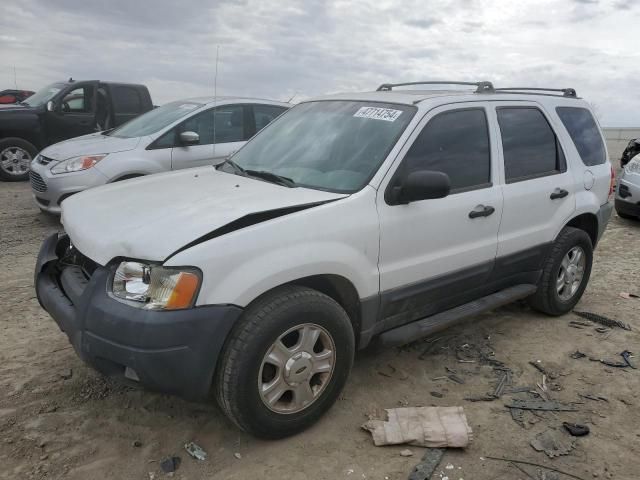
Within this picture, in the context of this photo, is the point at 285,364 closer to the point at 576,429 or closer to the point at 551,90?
the point at 576,429

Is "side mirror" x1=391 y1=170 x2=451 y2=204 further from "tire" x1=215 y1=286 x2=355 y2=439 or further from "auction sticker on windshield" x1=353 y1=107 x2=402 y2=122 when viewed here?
"tire" x1=215 y1=286 x2=355 y2=439

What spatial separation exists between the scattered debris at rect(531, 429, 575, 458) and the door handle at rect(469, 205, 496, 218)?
135cm

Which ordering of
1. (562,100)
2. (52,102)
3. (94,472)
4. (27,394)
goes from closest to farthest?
(94,472) → (27,394) → (562,100) → (52,102)

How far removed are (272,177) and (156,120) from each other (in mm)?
4640

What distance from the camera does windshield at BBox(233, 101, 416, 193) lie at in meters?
3.21

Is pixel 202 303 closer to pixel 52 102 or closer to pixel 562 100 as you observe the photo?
pixel 562 100

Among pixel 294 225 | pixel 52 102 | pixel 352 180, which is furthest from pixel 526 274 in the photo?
pixel 52 102

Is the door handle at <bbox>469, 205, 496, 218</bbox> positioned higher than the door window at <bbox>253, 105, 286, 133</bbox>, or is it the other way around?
the door window at <bbox>253, 105, 286, 133</bbox>

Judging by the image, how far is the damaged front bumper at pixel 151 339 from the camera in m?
2.42

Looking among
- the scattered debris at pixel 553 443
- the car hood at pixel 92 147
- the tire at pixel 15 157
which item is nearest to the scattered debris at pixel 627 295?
the scattered debris at pixel 553 443

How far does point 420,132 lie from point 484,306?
1.34 m

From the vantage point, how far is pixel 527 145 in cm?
407

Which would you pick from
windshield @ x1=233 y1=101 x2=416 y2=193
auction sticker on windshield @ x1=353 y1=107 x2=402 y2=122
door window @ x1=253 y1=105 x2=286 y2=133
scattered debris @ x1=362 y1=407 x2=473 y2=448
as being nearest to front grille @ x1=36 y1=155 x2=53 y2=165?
door window @ x1=253 y1=105 x2=286 y2=133

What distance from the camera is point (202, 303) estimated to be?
2.45 metres
